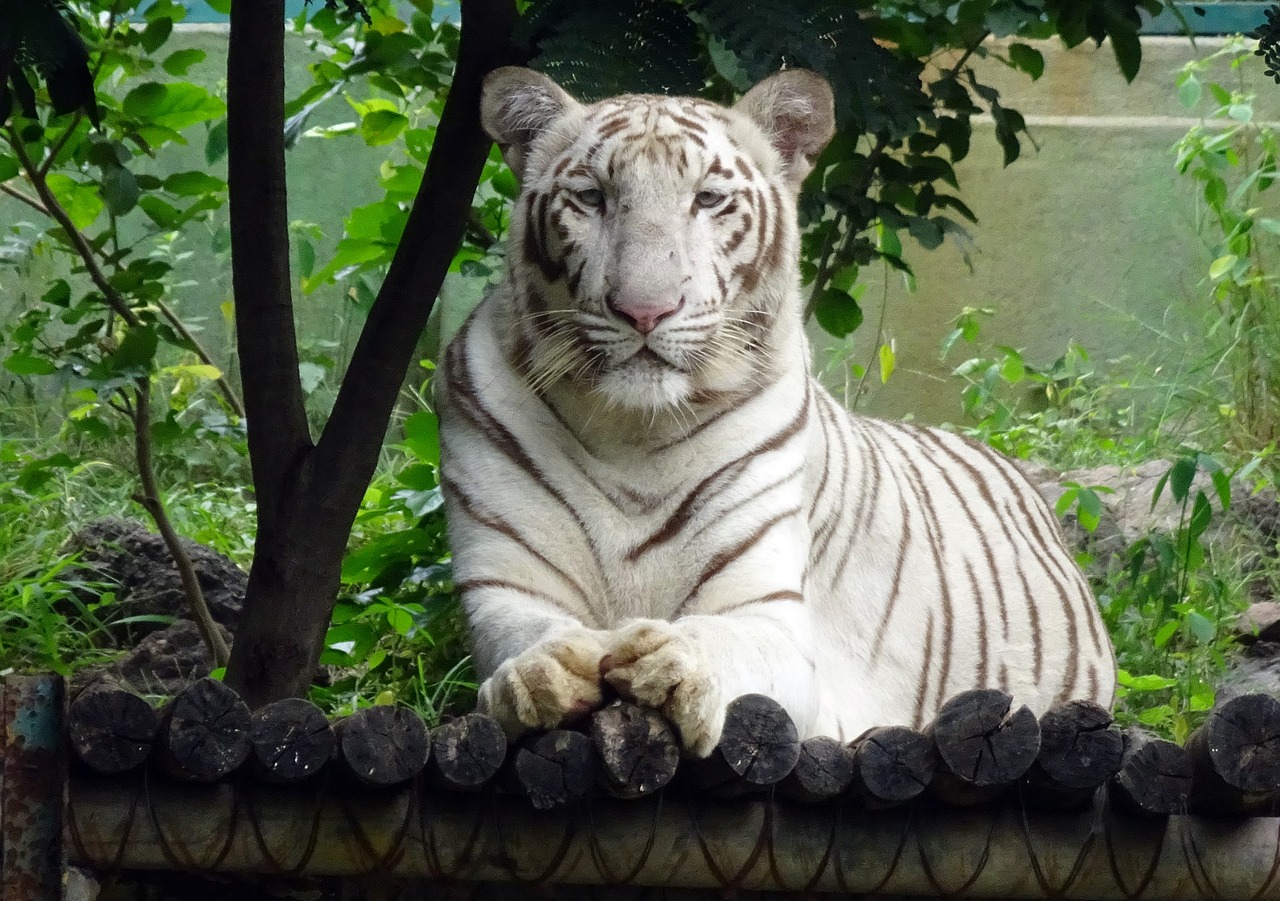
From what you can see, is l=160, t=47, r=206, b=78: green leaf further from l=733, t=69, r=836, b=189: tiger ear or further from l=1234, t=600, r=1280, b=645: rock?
l=1234, t=600, r=1280, b=645: rock

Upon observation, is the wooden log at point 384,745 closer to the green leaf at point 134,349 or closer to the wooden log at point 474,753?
the wooden log at point 474,753

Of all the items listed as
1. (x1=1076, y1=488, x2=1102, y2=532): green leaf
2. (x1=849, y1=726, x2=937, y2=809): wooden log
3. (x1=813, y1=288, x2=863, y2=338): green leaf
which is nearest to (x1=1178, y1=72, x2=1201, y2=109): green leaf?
(x1=1076, y1=488, x2=1102, y2=532): green leaf

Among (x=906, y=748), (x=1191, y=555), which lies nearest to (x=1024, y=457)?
(x=1191, y=555)

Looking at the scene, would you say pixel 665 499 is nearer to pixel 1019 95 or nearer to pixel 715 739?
pixel 715 739

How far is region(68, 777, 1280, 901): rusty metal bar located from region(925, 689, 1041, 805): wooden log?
0.17m

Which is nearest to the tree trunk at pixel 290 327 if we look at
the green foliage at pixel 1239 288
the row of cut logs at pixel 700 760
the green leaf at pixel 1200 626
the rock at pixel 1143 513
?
the row of cut logs at pixel 700 760

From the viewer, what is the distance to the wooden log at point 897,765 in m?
1.99

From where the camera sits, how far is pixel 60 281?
332cm

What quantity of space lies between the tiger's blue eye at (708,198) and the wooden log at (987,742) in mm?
936

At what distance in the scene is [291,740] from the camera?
192cm

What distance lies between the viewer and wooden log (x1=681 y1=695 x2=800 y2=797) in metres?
1.93

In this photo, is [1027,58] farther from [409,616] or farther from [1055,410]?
[1055,410]

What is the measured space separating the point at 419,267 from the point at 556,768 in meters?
1.02

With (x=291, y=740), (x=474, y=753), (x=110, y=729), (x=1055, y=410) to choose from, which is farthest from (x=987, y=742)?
(x=1055, y=410)
